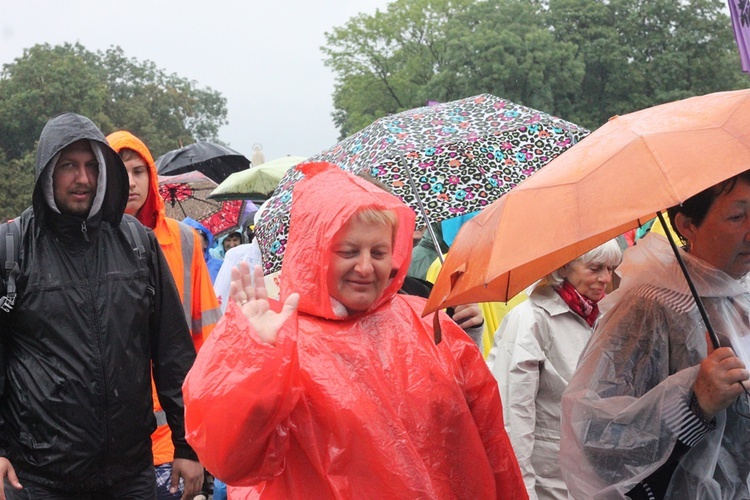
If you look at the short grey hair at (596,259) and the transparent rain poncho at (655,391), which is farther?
the short grey hair at (596,259)

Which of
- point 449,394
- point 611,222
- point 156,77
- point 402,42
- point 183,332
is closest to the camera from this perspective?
point 611,222

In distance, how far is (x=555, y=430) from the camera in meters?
4.59

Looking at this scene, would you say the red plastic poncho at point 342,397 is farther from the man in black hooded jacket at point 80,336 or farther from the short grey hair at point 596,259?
the short grey hair at point 596,259

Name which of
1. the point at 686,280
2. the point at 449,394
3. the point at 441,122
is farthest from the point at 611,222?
the point at 441,122

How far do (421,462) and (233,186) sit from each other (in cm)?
960

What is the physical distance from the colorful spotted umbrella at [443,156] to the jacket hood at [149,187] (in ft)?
2.03

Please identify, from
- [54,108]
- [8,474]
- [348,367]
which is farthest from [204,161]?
[54,108]

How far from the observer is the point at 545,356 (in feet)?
15.1

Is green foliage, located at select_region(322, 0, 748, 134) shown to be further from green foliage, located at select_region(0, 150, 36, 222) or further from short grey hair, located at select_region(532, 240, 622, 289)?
short grey hair, located at select_region(532, 240, 622, 289)

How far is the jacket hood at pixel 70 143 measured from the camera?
13.0ft

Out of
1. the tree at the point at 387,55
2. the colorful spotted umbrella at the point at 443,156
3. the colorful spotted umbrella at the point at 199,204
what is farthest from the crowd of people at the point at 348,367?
the tree at the point at 387,55

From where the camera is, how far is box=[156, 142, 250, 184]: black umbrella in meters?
15.3

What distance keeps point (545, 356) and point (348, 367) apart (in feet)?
5.64

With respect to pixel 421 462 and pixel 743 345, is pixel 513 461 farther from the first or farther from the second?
pixel 743 345
